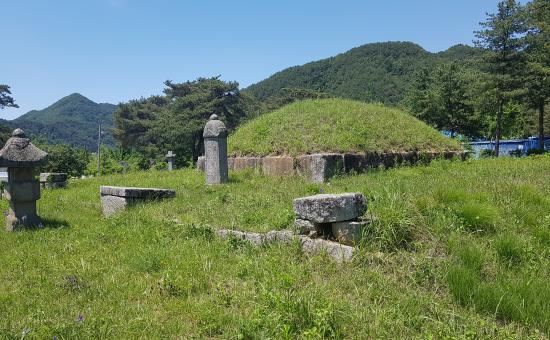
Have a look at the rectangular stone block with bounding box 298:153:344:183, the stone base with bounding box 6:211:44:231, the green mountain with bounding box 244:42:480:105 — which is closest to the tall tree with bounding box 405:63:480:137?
the green mountain with bounding box 244:42:480:105

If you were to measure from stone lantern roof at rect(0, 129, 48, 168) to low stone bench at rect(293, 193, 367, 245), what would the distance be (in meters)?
4.76

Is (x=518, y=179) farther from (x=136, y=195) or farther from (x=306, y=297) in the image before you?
(x=136, y=195)

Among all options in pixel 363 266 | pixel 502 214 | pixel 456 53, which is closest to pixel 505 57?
pixel 502 214

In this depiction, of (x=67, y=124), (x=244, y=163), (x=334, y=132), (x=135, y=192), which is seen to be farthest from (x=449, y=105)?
(x=67, y=124)

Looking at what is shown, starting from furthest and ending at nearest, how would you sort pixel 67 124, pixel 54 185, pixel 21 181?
pixel 67 124
pixel 54 185
pixel 21 181

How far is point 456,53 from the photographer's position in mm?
74500

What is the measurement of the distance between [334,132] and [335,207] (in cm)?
664

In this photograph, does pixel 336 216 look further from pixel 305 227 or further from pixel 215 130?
pixel 215 130

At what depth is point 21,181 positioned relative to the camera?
21.4 ft

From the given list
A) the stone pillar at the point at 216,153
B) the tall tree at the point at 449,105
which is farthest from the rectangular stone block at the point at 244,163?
the tall tree at the point at 449,105

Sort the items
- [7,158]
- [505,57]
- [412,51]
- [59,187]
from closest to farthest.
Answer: [7,158], [59,187], [505,57], [412,51]

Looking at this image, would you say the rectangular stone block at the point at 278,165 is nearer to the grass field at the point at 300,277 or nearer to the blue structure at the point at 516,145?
the grass field at the point at 300,277

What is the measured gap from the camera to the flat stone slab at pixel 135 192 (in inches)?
298

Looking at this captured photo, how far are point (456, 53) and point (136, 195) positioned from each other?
79.7 m
